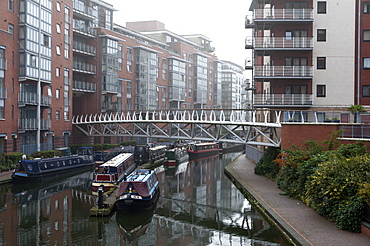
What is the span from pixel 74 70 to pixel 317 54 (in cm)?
2939

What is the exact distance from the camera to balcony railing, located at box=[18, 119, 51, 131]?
128ft

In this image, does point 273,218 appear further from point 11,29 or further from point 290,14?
point 11,29

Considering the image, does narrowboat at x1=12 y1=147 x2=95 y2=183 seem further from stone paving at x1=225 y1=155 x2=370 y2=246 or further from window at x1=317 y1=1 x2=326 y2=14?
window at x1=317 y1=1 x2=326 y2=14

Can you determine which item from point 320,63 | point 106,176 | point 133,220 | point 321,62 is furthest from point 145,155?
point 133,220

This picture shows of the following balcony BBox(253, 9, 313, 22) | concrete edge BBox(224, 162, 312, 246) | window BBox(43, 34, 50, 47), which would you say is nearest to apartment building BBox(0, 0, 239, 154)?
window BBox(43, 34, 50, 47)

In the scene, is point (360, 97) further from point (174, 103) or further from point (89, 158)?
point (174, 103)

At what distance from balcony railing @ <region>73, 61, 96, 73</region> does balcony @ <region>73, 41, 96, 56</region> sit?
1439 millimetres

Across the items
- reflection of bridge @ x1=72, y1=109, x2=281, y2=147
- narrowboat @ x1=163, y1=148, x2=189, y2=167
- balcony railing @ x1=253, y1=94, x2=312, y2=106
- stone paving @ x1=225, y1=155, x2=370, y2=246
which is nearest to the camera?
stone paving @ x1=225, y1=155, x2=370, y2=246

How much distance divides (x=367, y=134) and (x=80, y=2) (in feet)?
142

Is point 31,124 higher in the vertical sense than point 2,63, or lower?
lower

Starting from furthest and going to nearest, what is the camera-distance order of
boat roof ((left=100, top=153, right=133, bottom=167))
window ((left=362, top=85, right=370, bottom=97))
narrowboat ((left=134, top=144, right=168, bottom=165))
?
1. narrowboat ((left=134, top=144, right=168, bottom=165))
2. window ((left=362, top=85, right=370, bottom=97))
3. boat roof ((left=100, top=153, right=133, bottom=167))

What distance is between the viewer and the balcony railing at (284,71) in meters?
35.4

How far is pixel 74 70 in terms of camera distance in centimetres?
5153

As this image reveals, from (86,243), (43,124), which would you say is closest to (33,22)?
(43,124)
